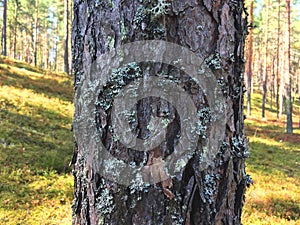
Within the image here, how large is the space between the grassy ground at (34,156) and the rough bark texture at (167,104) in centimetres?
283

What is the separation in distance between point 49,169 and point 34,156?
0.65m

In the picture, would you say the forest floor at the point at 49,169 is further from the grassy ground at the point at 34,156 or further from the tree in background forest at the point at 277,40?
the tree in background forest at the point at 277,40

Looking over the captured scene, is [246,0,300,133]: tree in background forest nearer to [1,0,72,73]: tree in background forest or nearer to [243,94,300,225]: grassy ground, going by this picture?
[243,94,300,225]: grassy ground

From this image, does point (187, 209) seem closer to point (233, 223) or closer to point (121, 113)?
point (233, 223)

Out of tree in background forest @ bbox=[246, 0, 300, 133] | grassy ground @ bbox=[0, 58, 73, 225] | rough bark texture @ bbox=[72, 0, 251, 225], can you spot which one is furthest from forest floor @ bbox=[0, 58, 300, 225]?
tree in background forest @ bbox=[246, 0, 300, 133]

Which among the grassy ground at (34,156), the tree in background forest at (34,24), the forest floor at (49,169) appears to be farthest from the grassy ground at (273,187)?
the tree in background forest at (34,24)

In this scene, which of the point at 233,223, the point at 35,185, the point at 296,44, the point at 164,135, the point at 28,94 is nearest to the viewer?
the point at 164,135

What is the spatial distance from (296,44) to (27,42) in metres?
41.6

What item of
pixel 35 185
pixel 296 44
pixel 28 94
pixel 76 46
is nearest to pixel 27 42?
pixel 28 94

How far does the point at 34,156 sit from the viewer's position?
239 inches

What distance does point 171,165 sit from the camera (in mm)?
1229

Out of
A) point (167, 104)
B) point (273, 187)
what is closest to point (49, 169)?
point (273, 187)

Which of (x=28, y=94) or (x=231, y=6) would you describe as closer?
(x=231, y=6)

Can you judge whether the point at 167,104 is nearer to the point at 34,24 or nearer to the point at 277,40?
the point at 277,40
